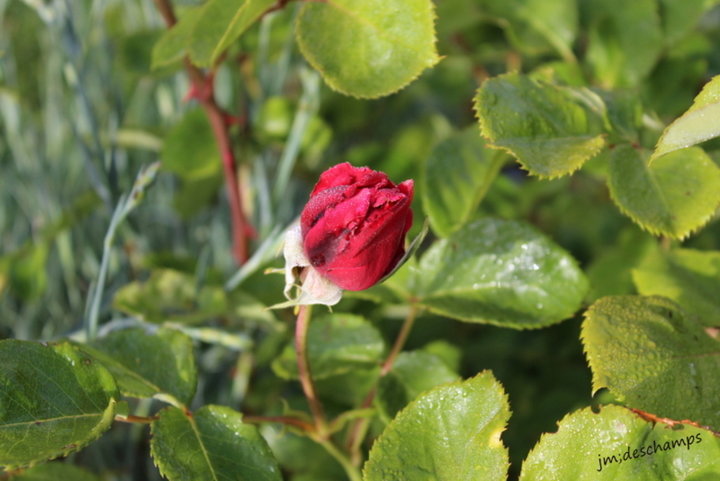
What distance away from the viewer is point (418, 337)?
0.83 meters

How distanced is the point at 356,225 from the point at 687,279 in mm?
278

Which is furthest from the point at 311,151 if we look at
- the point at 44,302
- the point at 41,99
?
the point at 41,99

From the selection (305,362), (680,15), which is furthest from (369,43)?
(680,15)

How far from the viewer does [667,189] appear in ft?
1.47

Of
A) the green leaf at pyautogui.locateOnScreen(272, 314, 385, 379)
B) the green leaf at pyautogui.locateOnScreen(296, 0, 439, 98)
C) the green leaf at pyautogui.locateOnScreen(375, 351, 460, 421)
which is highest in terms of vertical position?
the green leaf at pyautogui.locateOnScreen(296, 0, 439, 98)

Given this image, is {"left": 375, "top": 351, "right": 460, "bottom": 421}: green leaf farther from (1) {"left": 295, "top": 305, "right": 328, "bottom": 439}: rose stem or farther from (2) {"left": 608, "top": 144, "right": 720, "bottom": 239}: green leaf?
(2) {"left": 608, "top": 144, "right": 720, "bottom": 239}: green leaf

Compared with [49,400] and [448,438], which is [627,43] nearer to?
[448,438]

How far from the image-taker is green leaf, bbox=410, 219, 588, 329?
0.49 metres

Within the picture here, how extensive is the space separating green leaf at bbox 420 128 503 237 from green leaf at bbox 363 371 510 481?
19cm

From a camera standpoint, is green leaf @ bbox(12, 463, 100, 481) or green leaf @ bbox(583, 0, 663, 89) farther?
green leaf @ bbox(583, 0, 663, 89)

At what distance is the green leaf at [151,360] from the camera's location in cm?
46

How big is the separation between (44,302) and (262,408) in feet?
1.05

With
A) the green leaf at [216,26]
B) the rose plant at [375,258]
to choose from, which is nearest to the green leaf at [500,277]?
the rose plant at [375,258]

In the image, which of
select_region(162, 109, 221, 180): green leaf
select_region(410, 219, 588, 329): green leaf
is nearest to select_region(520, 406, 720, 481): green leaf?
select_region(410, 219, 588, 329): green leaf
